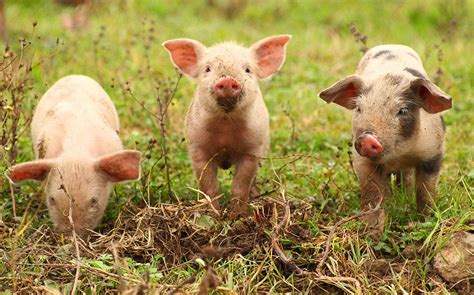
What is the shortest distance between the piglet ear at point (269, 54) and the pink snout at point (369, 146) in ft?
4.58

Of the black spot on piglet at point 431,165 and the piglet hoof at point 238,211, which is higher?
the black spot on piglet at point 431,165

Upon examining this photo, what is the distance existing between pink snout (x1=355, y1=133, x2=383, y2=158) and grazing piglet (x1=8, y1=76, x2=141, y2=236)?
4.88 ft

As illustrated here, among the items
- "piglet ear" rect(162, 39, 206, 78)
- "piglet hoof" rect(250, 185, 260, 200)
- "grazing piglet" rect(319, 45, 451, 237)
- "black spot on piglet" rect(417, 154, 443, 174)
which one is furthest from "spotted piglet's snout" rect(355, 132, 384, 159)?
"piglet ear" rect(162, 39, 206, 78)

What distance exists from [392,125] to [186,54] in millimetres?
1820

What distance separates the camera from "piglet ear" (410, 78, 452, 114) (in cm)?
514

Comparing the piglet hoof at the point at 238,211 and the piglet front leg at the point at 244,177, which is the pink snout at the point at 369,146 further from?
the piglet front leg at the point at 244,177

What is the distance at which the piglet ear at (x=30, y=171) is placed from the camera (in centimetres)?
543

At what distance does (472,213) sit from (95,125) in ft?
9.17

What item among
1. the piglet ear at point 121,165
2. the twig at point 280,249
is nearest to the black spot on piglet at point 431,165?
the twig at point 280,249

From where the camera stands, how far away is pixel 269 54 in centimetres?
620

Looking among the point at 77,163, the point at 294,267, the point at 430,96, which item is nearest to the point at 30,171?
the point at 77,163

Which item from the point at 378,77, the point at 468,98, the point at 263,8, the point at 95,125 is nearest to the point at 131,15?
the point at 263,8

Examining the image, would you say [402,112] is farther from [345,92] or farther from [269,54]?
[269,54]

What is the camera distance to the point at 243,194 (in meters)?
5.91
